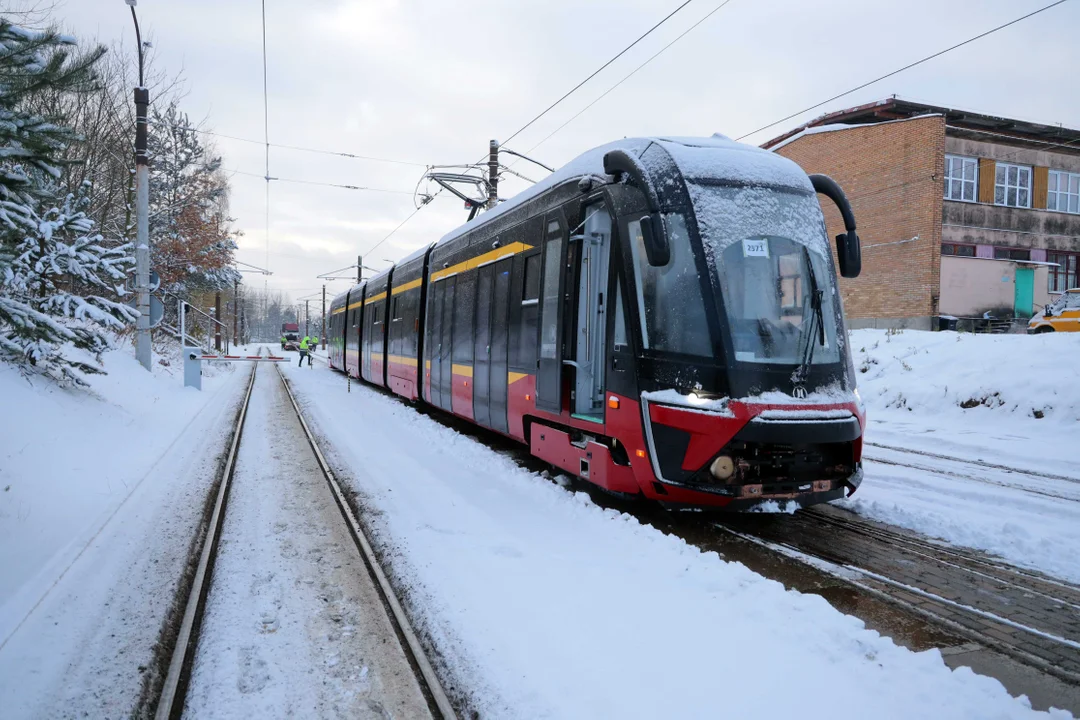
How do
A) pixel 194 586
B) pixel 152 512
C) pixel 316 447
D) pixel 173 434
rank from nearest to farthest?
pixel 194 586
pixel 152 512
pixel 316 447
pixel 173 434

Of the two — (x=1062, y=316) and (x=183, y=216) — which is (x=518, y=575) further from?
(x=183, y=216)

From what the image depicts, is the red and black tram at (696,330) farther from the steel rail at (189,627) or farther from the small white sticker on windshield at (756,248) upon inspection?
the steel rail at (189,627)

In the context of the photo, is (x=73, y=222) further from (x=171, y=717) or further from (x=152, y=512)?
(x=171, y=717)

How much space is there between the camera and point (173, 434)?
11156 mm

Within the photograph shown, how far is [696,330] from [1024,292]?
27.0m

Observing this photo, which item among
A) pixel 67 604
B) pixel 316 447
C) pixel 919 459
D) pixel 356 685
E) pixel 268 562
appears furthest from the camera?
pixel 316 447

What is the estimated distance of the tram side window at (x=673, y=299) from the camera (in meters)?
5.43

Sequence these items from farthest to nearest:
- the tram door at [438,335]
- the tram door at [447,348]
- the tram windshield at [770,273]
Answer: the tram door at [438,335], the tram door at [447,348], the tram windshield at [770,273]

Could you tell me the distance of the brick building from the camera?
23750 mm

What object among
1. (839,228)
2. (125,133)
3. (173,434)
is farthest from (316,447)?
(839,228)

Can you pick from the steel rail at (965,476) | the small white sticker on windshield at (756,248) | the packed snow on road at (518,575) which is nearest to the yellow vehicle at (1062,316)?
the packed snow on road at (518,575)

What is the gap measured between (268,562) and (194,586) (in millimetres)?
559

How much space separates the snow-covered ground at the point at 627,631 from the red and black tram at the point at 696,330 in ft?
2.64

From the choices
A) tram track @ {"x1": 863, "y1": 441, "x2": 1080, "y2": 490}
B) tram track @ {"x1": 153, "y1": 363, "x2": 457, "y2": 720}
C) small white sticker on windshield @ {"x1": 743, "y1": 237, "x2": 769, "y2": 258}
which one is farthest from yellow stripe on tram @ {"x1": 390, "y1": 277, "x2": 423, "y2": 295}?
small white sticker on windshield @ {"x1": 743, "y1": 237, "x2": 769, "y2": 258}
